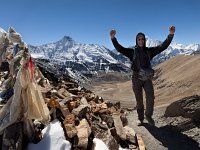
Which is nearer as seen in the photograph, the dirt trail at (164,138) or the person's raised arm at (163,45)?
the dirt trail at (164,138)

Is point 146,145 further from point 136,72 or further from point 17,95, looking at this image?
point 17,95

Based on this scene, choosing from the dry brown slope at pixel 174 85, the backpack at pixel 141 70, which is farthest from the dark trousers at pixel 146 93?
the dry brown slope at pixel 174 85

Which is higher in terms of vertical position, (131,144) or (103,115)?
(103,115)

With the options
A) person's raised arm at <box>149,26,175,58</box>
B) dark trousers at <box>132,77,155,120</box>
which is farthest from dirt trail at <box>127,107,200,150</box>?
person's raised arm at <box>149,26,175,58</box>

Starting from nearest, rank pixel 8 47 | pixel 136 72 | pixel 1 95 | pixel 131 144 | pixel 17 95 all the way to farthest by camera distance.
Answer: pixel 17 95 < pixel 1 95 < pixel 131 144 < pixel 8 47 < pixel 136 72

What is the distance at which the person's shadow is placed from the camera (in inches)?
337

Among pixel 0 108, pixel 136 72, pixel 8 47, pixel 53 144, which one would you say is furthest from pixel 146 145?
pixel 8 47

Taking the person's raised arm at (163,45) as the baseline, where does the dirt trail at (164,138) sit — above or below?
below

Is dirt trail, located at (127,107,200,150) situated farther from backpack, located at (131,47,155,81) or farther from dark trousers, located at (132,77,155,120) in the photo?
backpack, located at (131,47,155,81)

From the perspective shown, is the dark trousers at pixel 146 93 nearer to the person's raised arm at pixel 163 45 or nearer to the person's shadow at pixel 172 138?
the person's shadow at pixel 172 138

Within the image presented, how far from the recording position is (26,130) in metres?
6.62

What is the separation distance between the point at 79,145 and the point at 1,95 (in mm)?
1816

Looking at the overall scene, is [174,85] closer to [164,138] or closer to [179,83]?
[179,83]

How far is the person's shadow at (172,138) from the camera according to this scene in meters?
8.55
